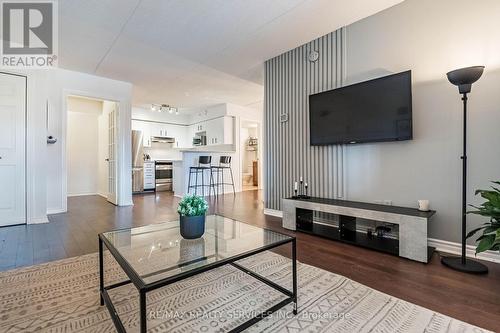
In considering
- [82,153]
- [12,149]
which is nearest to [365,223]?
[12,149]

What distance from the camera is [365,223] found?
283 cm

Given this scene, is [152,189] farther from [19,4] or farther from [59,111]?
[19,4]

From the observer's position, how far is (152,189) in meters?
7.24

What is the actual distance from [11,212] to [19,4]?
2.63 meters

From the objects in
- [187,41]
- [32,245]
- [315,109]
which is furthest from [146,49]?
[32,245]

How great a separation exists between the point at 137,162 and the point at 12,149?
3.61m

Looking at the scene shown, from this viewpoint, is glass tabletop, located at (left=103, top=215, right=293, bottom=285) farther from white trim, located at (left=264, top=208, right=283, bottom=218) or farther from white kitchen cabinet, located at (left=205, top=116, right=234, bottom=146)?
white kitchen cabinet, located at (left=205, top=116, right=234, bottom=146)

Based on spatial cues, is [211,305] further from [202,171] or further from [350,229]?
[202,171]

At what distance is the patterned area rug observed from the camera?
4.09 feet

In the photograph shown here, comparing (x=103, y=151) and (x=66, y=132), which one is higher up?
(x=66, y=132)

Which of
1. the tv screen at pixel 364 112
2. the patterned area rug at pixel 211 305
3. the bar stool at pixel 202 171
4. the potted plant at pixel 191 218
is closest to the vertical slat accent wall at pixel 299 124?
the tv screen at pixel 364 112

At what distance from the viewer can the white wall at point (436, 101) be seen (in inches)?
81.7

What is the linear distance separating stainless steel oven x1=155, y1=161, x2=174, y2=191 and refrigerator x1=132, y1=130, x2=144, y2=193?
0.47 m

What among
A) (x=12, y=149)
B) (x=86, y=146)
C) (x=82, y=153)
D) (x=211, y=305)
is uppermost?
(x=86, y=146)
